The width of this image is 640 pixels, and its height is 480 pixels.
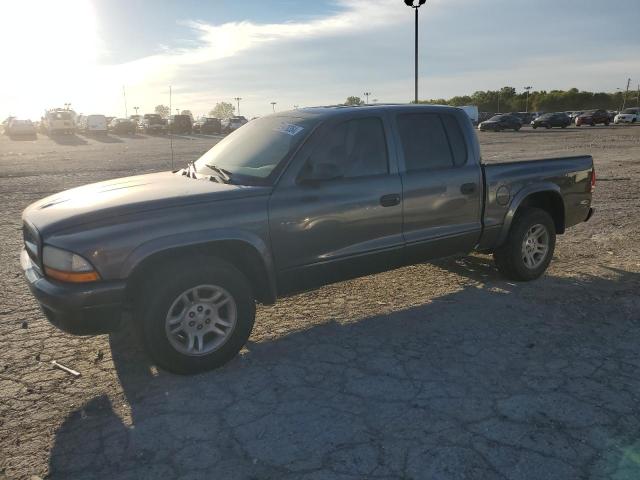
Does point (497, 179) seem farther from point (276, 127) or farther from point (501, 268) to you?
point (276, 127)

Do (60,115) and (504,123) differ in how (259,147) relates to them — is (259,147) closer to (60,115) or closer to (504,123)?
(504,123)

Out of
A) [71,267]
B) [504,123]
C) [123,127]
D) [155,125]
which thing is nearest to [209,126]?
[155,125]

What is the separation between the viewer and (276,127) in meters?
4.55

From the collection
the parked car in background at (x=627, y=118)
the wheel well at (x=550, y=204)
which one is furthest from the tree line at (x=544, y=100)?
the wheel well at (x=550, y=204)

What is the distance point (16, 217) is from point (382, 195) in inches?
308

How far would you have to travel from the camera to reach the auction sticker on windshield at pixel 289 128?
4270 millimetres

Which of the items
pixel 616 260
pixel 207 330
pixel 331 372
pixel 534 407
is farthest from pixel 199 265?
pixel 616 260

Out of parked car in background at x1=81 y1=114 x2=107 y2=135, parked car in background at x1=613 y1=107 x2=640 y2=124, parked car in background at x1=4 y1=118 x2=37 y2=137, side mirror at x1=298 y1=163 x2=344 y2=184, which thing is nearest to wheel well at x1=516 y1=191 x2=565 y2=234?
side mirror at x1=298 y1=163 x2=344 y2=184

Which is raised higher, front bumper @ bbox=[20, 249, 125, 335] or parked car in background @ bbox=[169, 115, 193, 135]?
parked car in background @ bbox=[169, 115, 193, 135]

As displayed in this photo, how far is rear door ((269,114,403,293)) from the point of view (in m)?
3.94

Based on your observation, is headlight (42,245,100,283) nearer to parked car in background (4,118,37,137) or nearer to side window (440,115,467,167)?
side window (440,115,467,167)

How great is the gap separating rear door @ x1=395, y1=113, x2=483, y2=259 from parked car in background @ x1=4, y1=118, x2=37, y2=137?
4922 centimetres

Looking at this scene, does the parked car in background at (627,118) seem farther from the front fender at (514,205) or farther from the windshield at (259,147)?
the windshield at (259,147)

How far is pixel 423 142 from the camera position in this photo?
15.5ft
